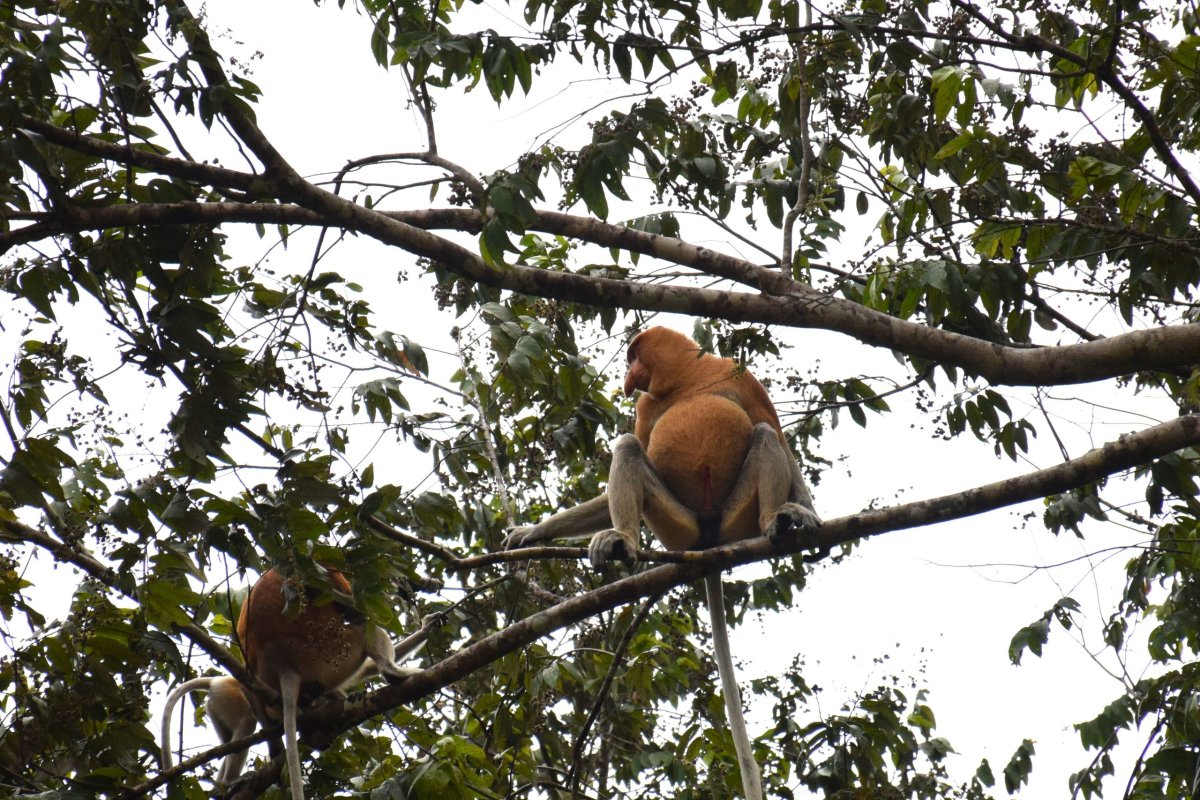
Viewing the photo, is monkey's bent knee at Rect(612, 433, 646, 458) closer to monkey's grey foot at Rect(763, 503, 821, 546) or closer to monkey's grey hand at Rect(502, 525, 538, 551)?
monkey's grey hand at Rect(502, 525, 538, 551)

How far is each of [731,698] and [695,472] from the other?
109cm

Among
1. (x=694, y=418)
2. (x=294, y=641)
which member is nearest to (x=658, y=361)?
(x=694, y=418)

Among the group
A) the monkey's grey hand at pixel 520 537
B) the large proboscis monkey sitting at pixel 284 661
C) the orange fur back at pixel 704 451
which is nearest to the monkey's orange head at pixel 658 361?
the orange fur back at pixel 704 451

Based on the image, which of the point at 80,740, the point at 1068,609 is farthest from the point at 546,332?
the point at 1068,609

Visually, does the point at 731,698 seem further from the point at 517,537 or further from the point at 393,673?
the point at 393,673

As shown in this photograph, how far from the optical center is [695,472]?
4809 mm

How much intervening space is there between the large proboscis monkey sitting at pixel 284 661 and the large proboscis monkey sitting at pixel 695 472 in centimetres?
73

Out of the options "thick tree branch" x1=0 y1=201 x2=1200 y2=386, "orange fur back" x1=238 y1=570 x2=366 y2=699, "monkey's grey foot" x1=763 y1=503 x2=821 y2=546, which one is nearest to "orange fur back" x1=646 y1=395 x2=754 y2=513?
"monkey's grey foot" x1=763 y1=503 x2=821 y2=546

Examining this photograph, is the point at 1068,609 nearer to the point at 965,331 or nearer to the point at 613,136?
the point at 965,331

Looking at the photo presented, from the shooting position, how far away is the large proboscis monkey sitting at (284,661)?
4453mm

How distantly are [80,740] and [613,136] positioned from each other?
8.27ft

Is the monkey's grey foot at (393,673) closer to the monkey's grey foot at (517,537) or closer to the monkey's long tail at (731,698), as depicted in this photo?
the monkey's grey foot at (517,537)

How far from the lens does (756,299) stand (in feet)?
11.4

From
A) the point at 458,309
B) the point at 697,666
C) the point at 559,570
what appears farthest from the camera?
the point at 697,666
